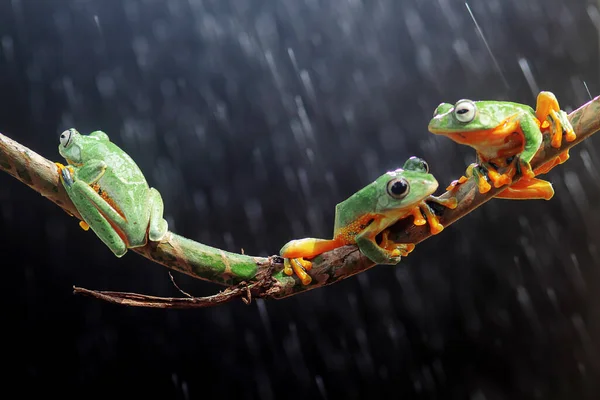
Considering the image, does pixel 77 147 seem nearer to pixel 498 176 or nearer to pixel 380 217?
pixel 380 217

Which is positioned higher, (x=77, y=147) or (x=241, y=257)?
(x=77, y=147)

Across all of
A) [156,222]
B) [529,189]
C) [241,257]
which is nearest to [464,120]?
[529,189]

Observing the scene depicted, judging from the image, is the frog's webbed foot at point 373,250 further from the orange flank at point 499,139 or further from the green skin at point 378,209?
the orange flank at point 499,139

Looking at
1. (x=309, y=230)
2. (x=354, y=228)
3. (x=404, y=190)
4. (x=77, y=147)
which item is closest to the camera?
(x=404, y=190)

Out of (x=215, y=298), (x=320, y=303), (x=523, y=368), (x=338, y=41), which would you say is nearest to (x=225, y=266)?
(x=215, y=298)

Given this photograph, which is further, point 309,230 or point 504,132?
point 309,230

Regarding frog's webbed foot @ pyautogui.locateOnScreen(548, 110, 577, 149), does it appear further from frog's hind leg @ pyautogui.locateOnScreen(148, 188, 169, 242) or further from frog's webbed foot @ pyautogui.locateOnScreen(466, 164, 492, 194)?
frog's hind leg @ pyautogui.locateOnScreen(148, 188, 169, 242)
